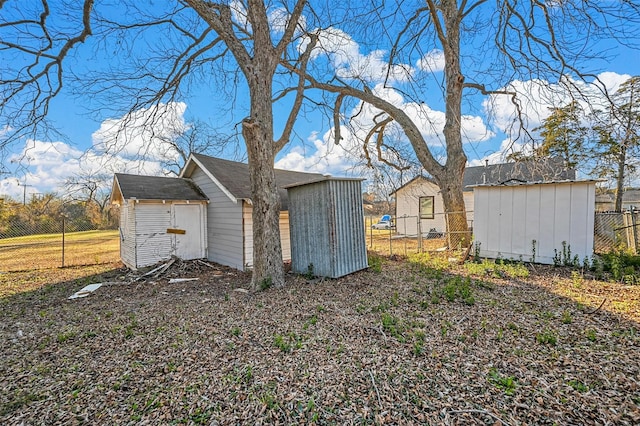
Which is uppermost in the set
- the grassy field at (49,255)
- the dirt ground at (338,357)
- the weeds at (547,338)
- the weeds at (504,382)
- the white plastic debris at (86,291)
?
the weeds at (547,338)

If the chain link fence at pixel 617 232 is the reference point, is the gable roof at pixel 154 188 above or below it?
above

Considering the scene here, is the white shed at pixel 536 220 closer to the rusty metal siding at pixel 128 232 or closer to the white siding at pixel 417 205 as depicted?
the white siding at pixel 417 205

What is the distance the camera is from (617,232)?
7227 millimetres

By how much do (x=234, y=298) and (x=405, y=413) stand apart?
12.8ft

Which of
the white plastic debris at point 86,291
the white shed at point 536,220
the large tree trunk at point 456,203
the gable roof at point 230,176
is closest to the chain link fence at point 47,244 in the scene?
the white plastic debris at point 86,291

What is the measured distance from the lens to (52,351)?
3434 mm

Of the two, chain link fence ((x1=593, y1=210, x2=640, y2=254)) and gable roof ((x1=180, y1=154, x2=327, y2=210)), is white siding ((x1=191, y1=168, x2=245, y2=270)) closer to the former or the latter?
gable roof ((x1=180, y1=154, x2=327, y2=210))

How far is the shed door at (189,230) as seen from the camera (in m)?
9.09

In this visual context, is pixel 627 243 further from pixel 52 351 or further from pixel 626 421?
pixel 52 351

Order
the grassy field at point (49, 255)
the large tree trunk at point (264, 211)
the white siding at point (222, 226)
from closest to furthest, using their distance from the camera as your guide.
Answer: the large tree trunk at point (264, 211), the white siding at point (222, 226), the grassy field at point (49, 255)

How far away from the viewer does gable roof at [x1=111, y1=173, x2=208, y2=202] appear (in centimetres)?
832

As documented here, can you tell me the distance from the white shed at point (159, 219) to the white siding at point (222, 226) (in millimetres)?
281

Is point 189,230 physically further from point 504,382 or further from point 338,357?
point 504,382

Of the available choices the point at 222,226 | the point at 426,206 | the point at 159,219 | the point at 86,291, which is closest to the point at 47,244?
the point at 159,219
